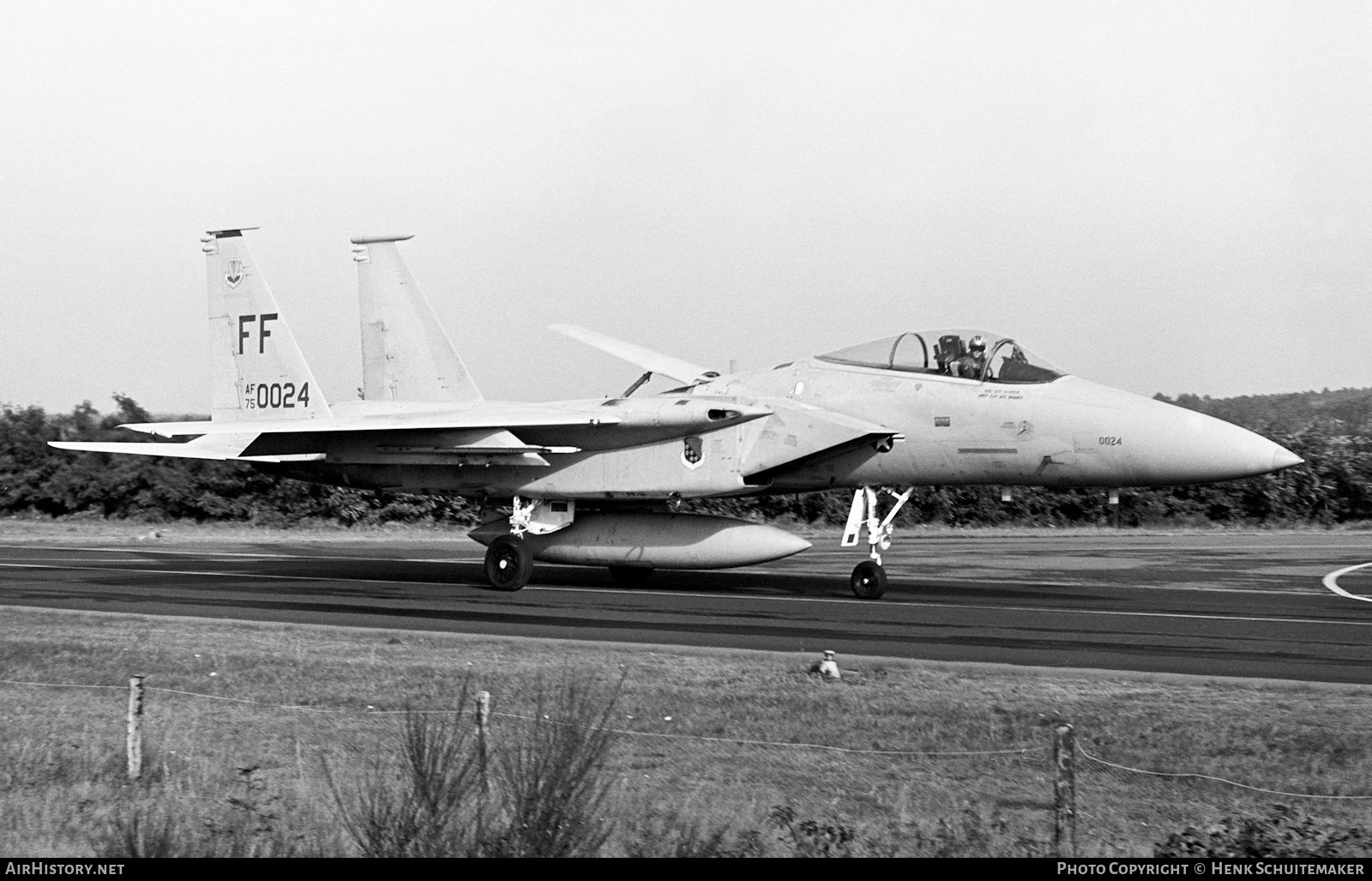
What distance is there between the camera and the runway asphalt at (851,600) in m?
12.9

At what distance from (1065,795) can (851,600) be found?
11191 mm

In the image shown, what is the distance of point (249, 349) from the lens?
21156mm

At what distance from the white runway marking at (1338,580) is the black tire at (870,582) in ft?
20.2

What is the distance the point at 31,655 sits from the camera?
1224 centimetres

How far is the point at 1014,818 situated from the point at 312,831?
3.61m

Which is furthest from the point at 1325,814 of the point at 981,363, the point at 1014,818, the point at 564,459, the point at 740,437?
the point at 564,459

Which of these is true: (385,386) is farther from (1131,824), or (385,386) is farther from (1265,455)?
(1131,824)

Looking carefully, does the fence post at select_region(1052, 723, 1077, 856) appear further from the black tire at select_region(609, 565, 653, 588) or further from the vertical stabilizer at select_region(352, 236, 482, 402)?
the vertical stabilizer at select_region(352, 236, 482, 402)

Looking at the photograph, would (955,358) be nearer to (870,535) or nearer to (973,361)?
(973,361)

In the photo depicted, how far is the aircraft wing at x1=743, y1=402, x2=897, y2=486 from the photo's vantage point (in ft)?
56.7

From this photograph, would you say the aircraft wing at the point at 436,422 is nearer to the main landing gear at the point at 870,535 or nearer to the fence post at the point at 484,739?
the main landing gear at the point at 870,535

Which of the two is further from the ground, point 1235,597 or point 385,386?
point 385,386

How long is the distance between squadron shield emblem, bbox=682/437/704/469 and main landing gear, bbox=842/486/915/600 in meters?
2.13

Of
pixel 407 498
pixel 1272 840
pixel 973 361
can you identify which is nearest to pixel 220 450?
pixel 973 361
